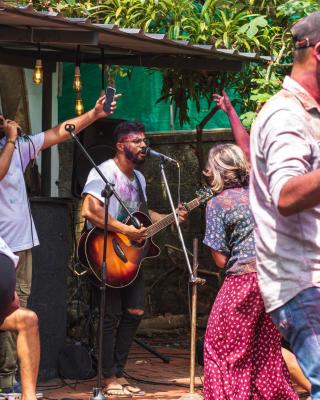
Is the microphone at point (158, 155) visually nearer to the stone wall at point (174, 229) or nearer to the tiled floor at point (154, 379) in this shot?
the tiled floor at point (154, 379)

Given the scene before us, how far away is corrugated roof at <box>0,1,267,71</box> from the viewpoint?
7.20m

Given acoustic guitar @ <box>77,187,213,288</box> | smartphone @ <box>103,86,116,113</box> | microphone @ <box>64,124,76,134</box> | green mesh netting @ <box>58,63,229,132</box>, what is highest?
green mesh netting @ <box>58,63,229,132</box>

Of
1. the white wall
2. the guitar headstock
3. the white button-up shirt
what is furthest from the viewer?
the white wall

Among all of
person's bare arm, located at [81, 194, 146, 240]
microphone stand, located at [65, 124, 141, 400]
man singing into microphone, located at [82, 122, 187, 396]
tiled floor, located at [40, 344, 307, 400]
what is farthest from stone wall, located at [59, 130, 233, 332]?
microphone stand, located at [65, 124, 141, 400]

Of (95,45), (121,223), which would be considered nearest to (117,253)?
(121,223)

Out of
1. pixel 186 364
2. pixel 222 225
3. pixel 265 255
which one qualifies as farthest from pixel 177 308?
pixel 265 255

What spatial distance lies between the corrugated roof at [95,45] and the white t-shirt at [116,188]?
99 cm

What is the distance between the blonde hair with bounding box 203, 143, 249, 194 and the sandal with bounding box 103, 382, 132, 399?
2168 millimetres

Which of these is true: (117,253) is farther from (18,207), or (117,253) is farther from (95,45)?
(95,45)

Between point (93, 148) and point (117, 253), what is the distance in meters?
1.53

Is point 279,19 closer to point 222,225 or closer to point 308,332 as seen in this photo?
point 222,225

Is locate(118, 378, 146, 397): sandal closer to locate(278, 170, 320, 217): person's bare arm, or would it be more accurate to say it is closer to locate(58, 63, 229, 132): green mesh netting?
locate(58, 63, 229, 132): green mesh netting

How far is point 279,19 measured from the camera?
9.80 m

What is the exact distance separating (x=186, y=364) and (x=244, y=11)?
10.8 feet
